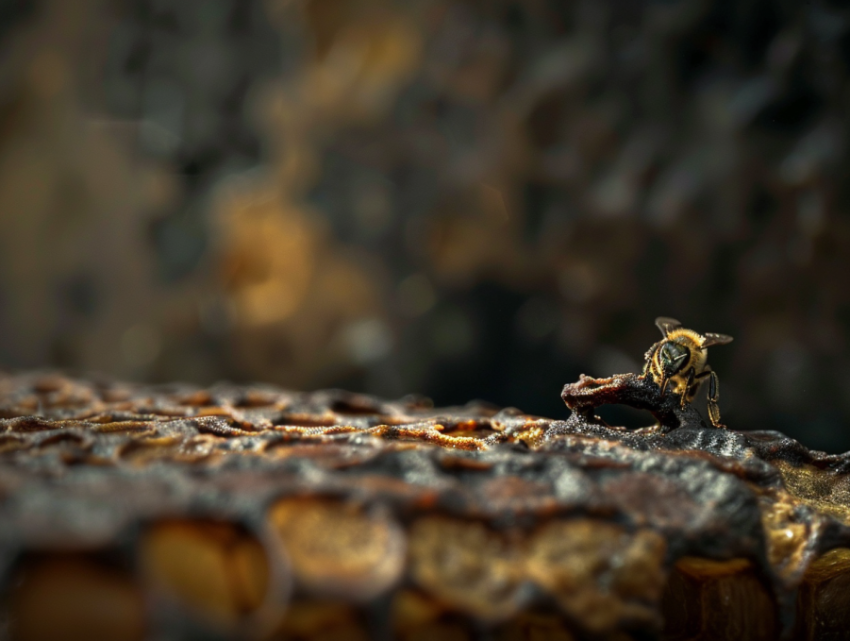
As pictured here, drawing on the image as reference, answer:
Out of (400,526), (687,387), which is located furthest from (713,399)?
(400,526)

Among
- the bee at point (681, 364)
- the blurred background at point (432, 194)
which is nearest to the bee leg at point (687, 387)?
the bee at point (681, 364)

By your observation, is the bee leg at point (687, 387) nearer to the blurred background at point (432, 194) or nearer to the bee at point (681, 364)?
the bee at point (681, 364)

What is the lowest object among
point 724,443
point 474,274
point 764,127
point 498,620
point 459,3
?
point 498,620

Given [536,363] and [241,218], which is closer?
[536,363]

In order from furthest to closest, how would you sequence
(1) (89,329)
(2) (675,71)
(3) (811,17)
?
(1) (89,329) → (2) (675,71) → (3) (811,17)

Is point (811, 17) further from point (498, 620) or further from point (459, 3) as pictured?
point (498, 620)

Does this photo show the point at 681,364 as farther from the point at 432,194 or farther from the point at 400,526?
the point at 432,194

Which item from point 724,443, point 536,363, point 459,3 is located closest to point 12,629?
point 724,443
